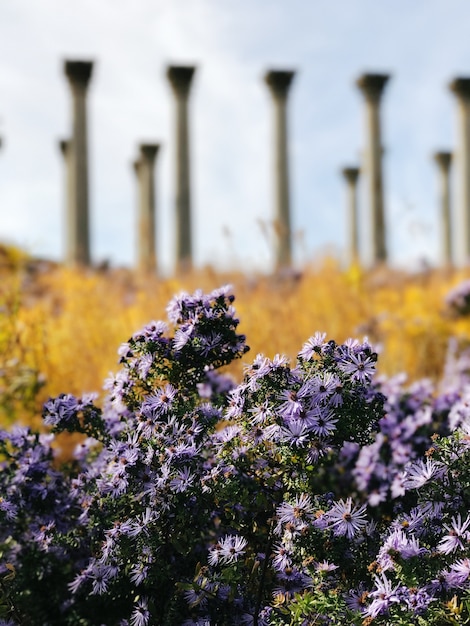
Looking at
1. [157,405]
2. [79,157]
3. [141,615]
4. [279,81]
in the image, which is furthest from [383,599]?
[279,81]

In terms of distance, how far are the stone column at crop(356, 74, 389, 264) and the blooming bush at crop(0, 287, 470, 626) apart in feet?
80.4

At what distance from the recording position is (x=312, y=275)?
9836mm

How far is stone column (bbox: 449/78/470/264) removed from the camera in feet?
91.4

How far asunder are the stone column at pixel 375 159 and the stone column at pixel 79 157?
9060 millimetres

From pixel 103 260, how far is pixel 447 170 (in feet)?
83.3

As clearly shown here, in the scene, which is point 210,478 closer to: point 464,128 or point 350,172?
point 464,128

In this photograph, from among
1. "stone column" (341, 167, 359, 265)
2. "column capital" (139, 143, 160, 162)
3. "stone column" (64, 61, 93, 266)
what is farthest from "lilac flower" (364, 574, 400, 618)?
"stone column" (341, 167, 359, 265)

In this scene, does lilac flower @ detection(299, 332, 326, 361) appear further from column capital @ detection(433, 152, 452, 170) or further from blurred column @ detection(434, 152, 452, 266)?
column capital @ detection(433, 152, 452, 170)

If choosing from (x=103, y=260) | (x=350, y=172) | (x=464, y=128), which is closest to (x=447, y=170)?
(x=350, y=172)

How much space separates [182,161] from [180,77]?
2.83 metres

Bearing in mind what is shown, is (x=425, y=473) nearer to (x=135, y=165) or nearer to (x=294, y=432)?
(x=294, y=432)

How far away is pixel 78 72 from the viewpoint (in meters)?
26.4

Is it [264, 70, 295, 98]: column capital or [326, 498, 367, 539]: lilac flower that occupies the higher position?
[264, 70, 295, 98]: column capital

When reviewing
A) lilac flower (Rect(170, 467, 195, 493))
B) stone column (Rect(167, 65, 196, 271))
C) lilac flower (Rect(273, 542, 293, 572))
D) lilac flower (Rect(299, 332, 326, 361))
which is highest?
stone column (Rect(167, 65, 196, 271))
